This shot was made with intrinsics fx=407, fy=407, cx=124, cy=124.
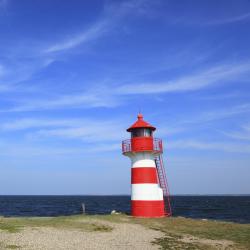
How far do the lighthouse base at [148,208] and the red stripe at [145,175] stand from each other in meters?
1.41

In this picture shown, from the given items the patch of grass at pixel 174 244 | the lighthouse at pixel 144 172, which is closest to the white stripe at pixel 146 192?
the lighthouse at pixel 144 172

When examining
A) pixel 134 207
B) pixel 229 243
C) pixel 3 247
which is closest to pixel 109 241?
pixel 3 247

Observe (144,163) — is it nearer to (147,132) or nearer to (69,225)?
(147,132)

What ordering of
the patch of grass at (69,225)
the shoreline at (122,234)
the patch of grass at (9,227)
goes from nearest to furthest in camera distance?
the shoreline at (122,234)
the patch of grass at (9,227)
the patch of grass at (69,225)

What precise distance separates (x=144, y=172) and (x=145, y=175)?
21 centimetres

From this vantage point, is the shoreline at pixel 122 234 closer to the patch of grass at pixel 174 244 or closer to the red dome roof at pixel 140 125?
the patch of grass at pixel 174 244

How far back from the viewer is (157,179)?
28.4 m

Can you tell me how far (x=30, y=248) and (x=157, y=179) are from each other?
13695 mm

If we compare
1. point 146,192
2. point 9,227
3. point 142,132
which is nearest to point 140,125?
point 142,132

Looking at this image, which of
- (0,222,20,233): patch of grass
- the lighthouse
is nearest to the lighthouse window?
the lighthouse

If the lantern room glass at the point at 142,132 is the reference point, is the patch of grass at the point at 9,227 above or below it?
below

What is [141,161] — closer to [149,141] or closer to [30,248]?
[149,141]

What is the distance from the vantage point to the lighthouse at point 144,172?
27.6 m

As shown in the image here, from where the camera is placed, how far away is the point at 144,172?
1093 inches
